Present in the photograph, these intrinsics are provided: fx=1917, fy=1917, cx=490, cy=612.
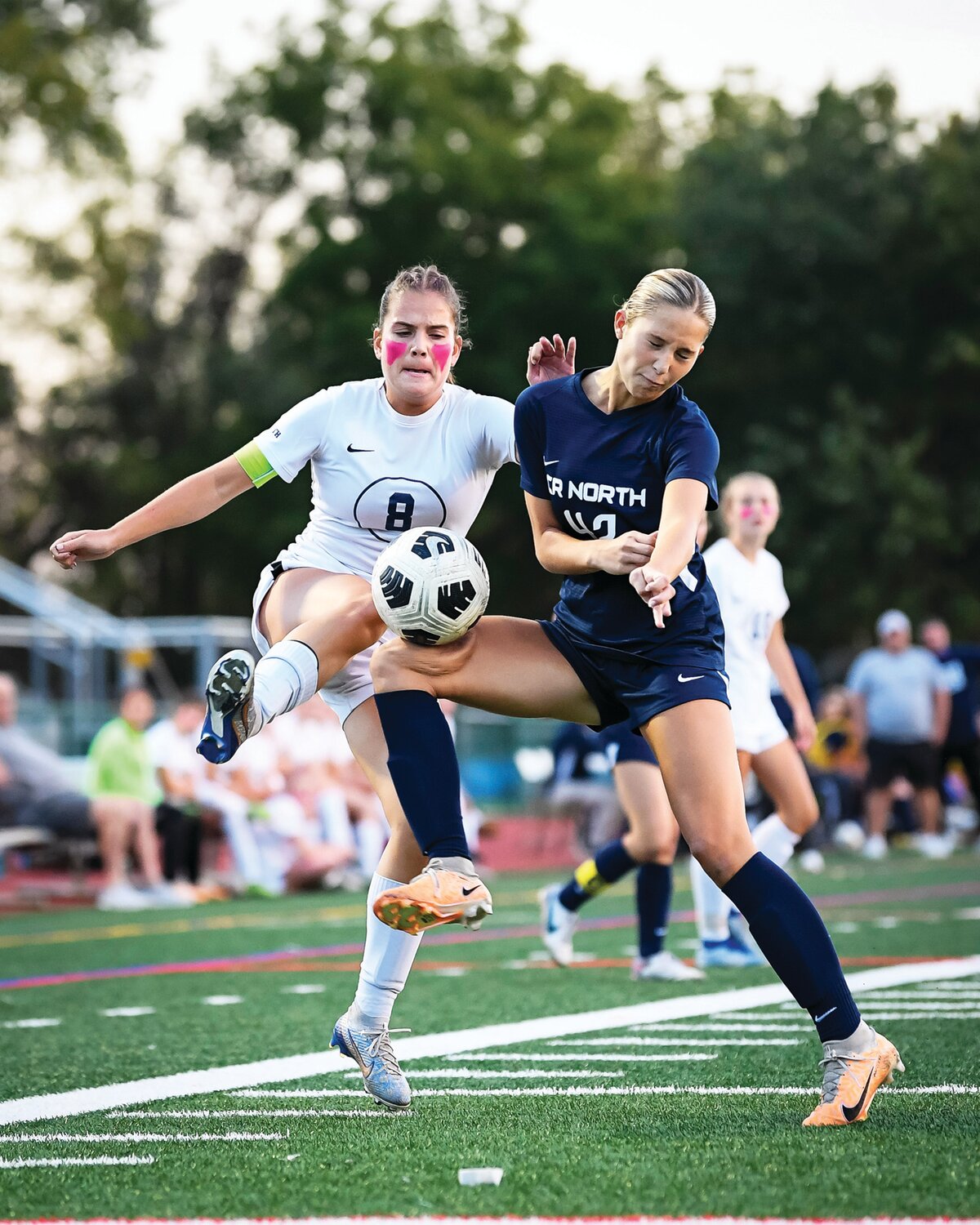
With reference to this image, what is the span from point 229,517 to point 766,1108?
3527 centimetres

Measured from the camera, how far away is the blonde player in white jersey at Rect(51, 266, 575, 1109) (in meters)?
5.41

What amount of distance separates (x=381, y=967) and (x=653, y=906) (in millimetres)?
3557

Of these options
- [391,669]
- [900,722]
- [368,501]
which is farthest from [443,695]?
[900,722]

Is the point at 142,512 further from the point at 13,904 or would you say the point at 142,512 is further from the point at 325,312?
the point at 325,312

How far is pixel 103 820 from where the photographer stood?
15039 millimetres

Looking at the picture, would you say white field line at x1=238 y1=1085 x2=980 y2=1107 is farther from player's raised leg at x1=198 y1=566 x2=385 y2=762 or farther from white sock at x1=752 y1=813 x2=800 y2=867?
white sock at x1=752 y1=813 x2=800 y2=867

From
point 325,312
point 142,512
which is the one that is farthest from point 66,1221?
point 325,312

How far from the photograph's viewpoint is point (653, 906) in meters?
8.81

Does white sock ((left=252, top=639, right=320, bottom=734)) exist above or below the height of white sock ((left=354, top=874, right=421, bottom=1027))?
above

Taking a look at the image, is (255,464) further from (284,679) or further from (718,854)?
(718,854)

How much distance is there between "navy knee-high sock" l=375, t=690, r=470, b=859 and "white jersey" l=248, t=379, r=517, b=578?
0.75 m

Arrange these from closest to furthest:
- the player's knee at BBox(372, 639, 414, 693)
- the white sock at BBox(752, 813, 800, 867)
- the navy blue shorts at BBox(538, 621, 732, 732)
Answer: the navy blue shorts at BBox(538, 621, 732, 732) < the player's knee at BBox(372, 639, 414, 693) < the white sock at BBox(752, 813, 800, 867)

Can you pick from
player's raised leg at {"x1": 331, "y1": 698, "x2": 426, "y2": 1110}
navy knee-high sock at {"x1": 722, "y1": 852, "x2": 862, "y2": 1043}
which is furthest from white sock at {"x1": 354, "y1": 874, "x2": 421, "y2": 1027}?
navy knee-high sock at {"x1": 722, "y1": 852, "x2": 862, "y2": 1043}

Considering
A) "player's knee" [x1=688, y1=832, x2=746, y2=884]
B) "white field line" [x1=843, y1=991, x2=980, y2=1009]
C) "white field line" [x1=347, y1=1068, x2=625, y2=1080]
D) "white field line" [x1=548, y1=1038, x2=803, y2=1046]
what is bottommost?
"white field line" [x1=843, y1=991, x2=980, y2=1009]
